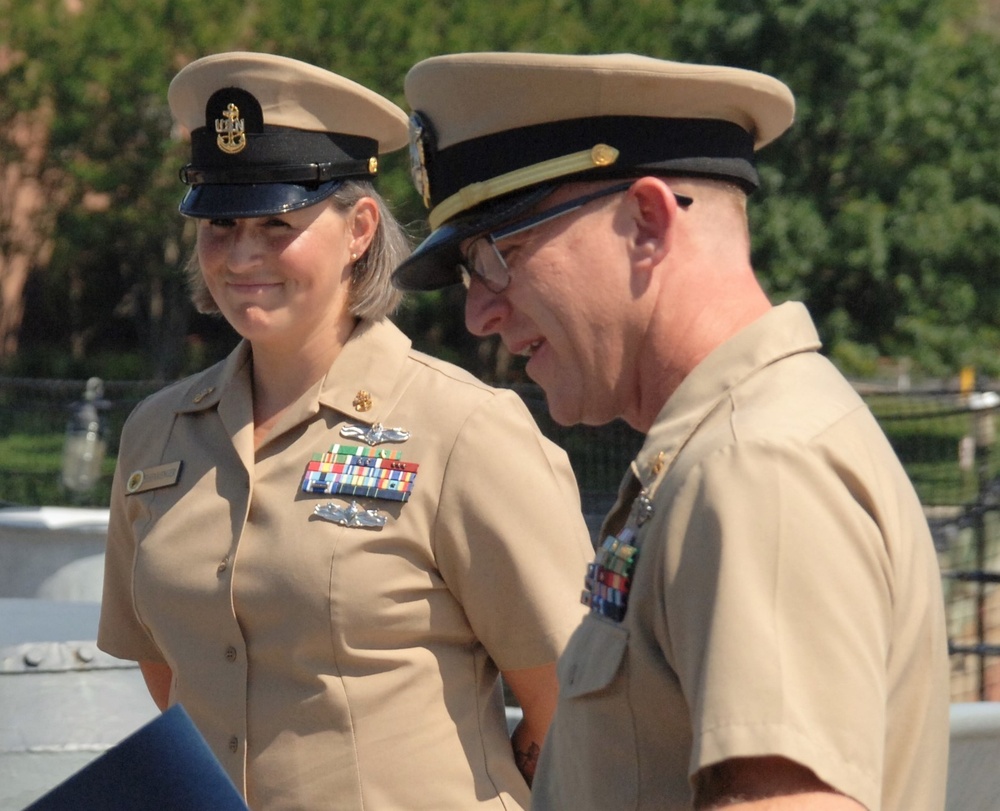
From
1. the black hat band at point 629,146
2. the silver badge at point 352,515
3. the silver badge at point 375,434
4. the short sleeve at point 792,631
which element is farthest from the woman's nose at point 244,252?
the short sleeve at point 792,631

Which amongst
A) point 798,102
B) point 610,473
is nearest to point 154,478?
point 610,473

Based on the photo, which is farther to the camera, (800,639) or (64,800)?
(64,800)

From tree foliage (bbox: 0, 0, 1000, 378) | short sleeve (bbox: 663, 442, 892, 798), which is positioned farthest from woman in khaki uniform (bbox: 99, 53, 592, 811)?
tree foliage (bbox: 0, 0, 1000, 378)

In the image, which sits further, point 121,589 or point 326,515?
point 121,589

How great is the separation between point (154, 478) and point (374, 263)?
0.58 meters

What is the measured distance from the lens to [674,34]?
22.6m

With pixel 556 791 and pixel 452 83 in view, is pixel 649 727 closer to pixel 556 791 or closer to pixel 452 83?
pixel 556 791

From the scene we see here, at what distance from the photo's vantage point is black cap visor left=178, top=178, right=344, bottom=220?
272 cm

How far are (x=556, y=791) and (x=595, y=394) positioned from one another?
43 cm

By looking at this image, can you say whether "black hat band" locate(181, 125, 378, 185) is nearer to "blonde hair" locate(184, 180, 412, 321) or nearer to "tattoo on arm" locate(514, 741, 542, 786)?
"blonde hair" locate(184, 180, 412, 321)

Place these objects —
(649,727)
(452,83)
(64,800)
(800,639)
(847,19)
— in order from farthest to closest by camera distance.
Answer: (847,19)
(452,83)
(64,800)
(649,727)
(800,639)

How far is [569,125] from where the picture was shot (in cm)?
164

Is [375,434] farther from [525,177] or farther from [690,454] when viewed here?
[690,454]

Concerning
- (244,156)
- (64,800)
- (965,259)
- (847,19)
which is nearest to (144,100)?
(847,19)
